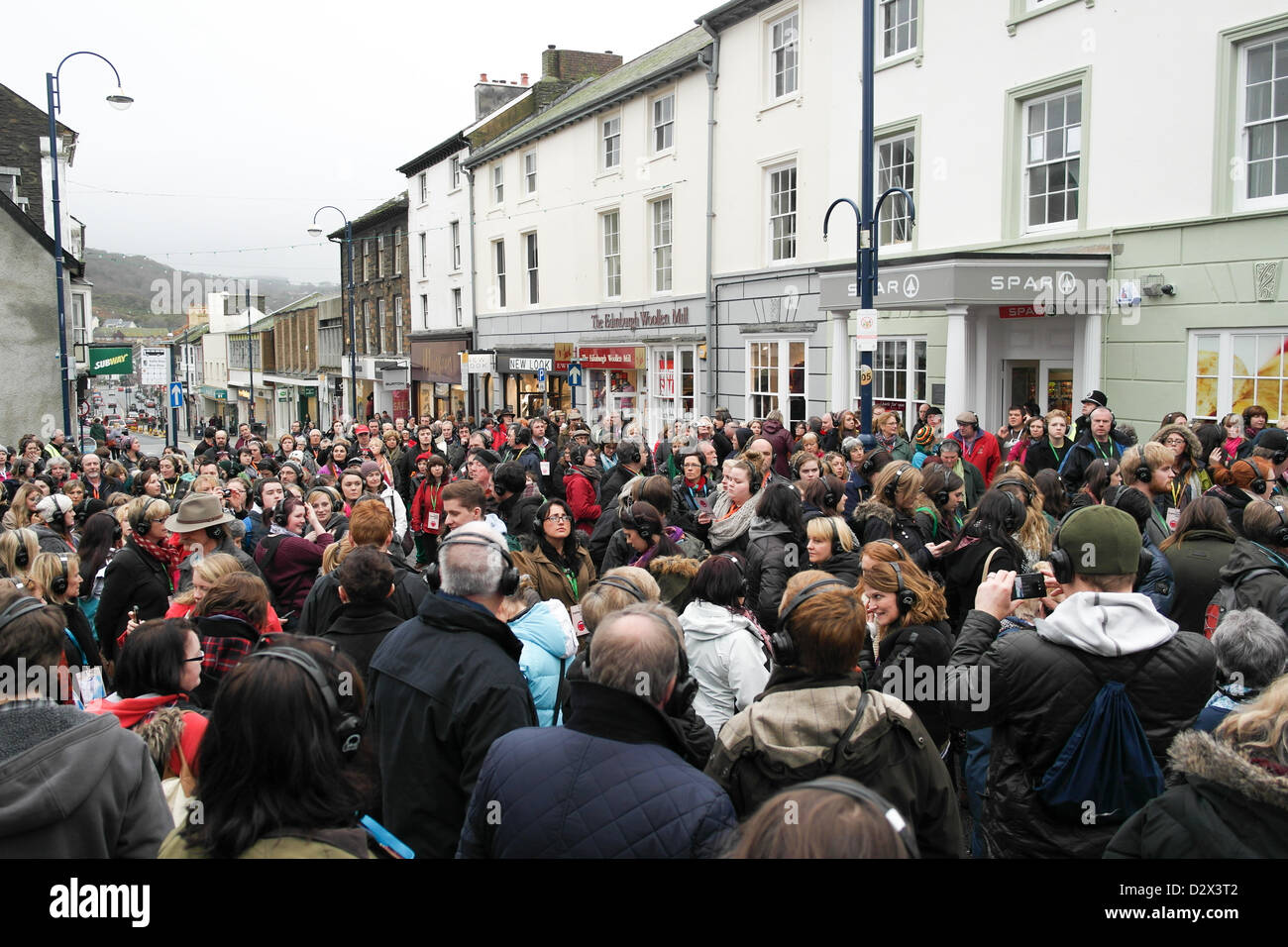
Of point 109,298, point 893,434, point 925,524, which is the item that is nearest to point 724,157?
point 893,434

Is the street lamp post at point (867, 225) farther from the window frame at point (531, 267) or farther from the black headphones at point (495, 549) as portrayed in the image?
the window frame at point (531, 267)

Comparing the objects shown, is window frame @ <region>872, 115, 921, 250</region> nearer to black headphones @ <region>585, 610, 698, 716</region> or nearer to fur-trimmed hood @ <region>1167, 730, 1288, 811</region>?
black headphones @ <region>585, 610, 698, 716</region>

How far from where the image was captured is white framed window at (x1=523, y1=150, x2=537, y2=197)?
30.3 m

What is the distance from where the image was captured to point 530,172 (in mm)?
30750

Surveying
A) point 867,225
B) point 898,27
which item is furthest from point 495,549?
point 898,27

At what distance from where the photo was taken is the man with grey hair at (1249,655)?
3.40 meters

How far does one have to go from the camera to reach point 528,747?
2.50 m

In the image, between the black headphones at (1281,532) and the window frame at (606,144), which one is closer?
the black headphones at (1281,532)

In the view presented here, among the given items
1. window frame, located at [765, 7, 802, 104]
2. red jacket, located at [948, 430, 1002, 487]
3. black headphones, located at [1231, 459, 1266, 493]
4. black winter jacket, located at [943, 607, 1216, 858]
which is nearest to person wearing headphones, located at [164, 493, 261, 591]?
black winter jacket, located at [943, 607, 1216, 858]

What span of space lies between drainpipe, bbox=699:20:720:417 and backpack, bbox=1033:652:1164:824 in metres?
19.1

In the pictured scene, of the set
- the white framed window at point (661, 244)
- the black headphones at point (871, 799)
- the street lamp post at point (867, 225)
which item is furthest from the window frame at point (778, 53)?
the black headphones at point (871, 799)

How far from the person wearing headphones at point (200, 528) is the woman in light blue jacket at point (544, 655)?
103 inches

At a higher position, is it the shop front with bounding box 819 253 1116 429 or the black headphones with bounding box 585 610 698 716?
the shop front with bounding box 819 253 1116 429
